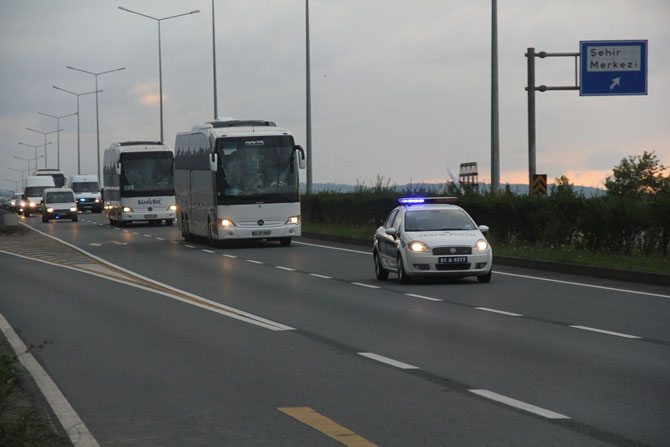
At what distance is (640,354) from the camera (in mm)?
11445

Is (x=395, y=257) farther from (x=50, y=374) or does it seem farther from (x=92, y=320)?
(x=50, y=374)

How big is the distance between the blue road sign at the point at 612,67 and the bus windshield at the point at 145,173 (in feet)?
73.6

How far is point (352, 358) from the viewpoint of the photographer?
1124 centimetres

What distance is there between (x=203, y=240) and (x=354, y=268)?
15.9 m

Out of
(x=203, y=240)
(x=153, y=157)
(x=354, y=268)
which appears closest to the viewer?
(x=354, y=268)

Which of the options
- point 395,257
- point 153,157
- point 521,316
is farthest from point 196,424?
point 153,157

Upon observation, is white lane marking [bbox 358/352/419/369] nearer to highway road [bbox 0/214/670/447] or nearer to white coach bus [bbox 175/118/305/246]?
highway road [bbox 0/214/670/447]

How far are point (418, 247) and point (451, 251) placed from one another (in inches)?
22.2

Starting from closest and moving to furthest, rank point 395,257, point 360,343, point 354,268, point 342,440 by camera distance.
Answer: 1. point 342,440
2. point 360,343
3. point 395,257
4. point 354,268

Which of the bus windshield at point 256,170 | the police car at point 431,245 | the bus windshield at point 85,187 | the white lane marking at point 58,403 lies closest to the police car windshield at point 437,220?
the police car at point 431,245

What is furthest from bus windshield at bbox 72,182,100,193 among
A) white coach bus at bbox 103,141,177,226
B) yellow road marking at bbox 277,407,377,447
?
yellow road marking at bbox 277,407,377,447

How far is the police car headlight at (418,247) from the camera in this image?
20703mm

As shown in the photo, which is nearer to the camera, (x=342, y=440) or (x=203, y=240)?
(x=342, y=440)

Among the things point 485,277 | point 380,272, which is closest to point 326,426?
point 485,277
